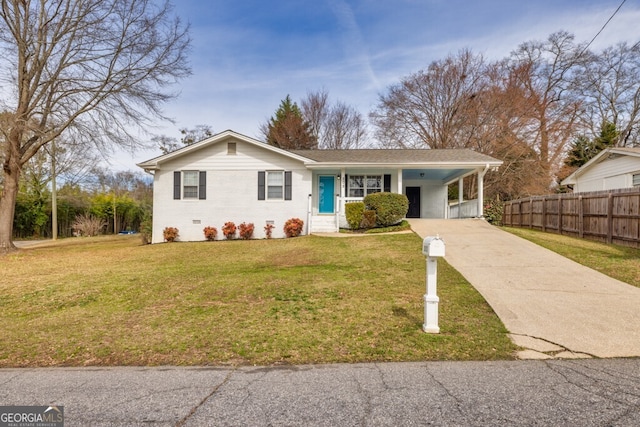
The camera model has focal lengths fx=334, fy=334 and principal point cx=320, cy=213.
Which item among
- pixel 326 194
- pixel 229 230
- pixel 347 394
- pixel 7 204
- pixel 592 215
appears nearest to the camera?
pixel 347 394

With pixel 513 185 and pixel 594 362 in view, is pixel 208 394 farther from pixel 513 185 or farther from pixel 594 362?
pixel 513 185

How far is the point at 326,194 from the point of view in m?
16.2

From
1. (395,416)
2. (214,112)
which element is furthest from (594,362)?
(214,112)

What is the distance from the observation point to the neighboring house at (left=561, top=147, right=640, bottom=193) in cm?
1469

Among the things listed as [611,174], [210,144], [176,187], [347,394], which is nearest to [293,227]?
[210,144]

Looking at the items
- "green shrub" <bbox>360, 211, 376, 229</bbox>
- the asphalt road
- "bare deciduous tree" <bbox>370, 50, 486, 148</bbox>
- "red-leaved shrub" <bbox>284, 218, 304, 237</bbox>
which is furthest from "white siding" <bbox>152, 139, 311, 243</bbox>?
"bare deciduous tree" <bbox>370, 50, 486, 148</bbox>

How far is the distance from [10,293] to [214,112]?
17.2 metres

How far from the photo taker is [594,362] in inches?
131

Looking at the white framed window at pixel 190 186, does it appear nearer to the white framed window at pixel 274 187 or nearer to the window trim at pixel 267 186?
Result: the window trim at pixel 267 186

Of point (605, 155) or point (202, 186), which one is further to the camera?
point (605, 155)

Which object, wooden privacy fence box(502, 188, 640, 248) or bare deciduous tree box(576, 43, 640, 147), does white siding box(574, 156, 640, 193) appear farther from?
bare deciduous tree box(576, 43, 640, 147)

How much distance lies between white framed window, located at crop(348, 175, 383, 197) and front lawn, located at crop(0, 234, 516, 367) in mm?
7384

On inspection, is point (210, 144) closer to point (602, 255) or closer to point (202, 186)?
point (202, 186)

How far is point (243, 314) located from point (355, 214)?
30.8ft
